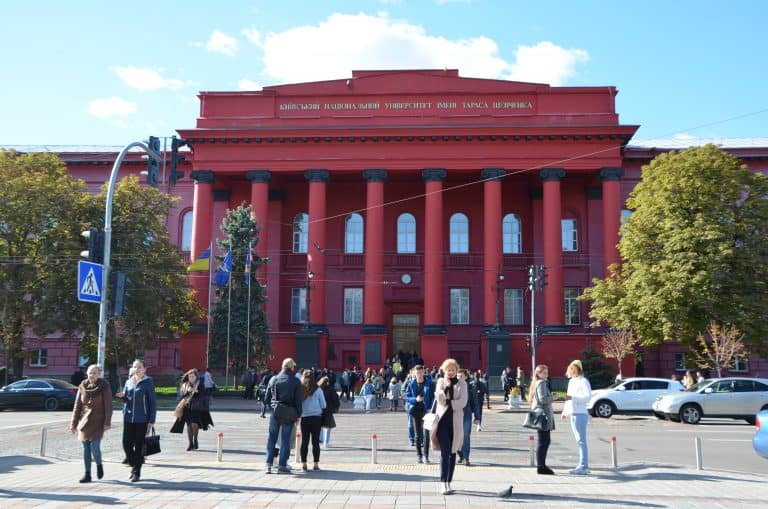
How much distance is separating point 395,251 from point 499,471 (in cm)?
3419

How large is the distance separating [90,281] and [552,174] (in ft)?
100

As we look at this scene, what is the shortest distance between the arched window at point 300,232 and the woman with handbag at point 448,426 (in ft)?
122

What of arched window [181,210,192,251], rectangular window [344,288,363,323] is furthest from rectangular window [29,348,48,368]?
rectangular window [344,288,363,323]

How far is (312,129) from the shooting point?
42.2 meters

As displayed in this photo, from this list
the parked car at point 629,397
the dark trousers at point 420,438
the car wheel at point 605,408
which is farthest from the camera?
the car wheel at point 605,408

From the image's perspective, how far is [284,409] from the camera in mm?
12039

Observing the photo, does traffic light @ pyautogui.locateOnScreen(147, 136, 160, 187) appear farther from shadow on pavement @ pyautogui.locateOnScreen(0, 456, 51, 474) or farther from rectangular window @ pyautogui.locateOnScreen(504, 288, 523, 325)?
rectangular window @ pyautogui.locateOnScreen(504, 288, 523, 325)

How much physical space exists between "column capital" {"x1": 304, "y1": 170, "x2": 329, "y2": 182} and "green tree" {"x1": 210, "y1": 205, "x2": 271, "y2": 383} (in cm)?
544

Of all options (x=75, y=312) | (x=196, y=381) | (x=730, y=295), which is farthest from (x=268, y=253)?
(x=196, y=381)

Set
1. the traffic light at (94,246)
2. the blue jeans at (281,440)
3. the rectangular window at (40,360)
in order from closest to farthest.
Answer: the blue jeans at (281,440) < the traffic light at (94,246) < the rectangular window at (40,360)

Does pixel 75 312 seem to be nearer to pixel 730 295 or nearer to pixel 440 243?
pixel 440 243

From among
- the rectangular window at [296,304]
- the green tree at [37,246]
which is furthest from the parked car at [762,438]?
the rectangular window at [296,304]

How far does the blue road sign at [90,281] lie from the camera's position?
1680 cm

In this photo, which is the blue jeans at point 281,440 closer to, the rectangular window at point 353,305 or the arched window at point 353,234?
the rectangular window at point 353,305
